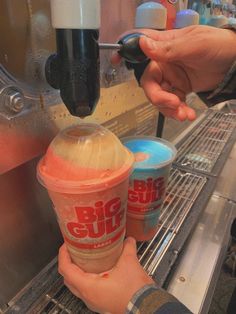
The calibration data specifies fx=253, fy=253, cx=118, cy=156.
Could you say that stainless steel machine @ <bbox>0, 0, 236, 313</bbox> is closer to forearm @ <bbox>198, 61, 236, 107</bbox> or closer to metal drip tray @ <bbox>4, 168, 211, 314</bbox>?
metal drip tray @ <bbox>4, 168, 211, 314</bbox>

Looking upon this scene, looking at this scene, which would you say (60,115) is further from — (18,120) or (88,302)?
(88,302)

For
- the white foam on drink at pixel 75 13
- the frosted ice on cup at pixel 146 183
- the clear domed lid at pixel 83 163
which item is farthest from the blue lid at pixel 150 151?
the white foam on drink at pixel 75 13

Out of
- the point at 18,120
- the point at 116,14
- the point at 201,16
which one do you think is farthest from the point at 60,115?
the point at 201,16

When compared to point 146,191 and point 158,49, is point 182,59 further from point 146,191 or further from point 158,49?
point 146,191

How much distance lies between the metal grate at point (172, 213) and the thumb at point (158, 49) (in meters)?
0.34

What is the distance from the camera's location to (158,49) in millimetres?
388

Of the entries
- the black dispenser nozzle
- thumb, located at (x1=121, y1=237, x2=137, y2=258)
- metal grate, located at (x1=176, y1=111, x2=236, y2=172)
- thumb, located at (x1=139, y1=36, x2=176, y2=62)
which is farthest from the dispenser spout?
metal grate, located at (x1=176, y1=111, x2=236, y2=172)

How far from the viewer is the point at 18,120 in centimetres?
34

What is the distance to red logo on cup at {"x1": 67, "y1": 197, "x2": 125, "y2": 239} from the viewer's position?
31cm

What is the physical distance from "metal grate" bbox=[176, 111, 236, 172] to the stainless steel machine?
0.28 ft

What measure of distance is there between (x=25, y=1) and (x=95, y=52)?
0.11m

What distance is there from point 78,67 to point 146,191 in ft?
0.78

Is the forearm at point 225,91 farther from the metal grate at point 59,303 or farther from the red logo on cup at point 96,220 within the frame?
the metal grate at point 59,303

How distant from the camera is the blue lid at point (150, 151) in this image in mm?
414
